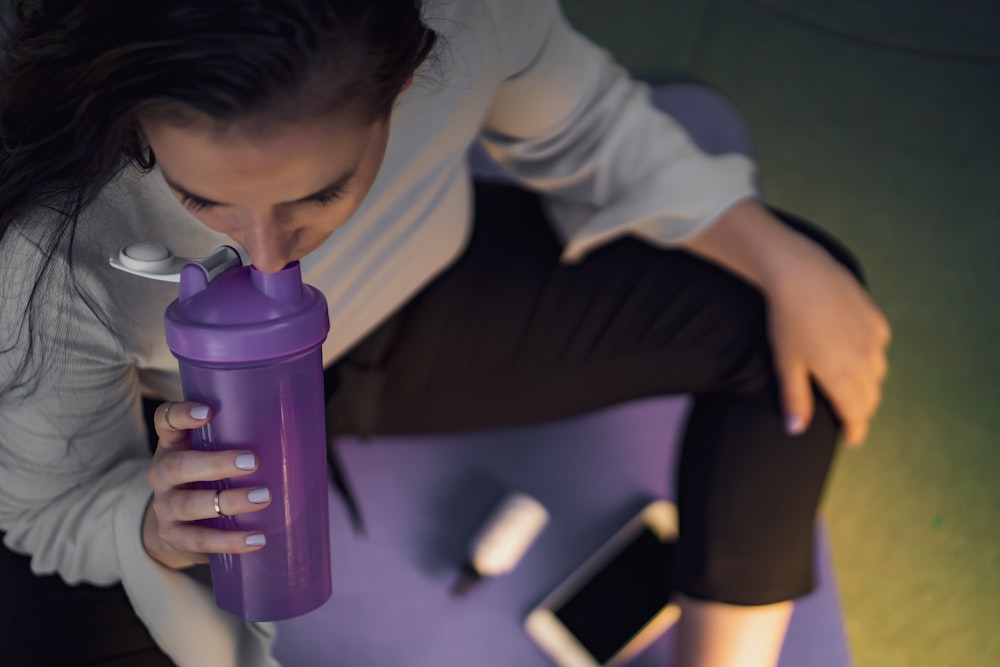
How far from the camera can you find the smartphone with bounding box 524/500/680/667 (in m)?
0.90

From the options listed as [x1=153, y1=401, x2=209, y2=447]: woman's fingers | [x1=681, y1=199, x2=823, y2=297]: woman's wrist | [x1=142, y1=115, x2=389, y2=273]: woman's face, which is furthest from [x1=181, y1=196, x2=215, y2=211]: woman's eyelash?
[x1=681, y1=199, x2=823, y2=297]: woman's wrist

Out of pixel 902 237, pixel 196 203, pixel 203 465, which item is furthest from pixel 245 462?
pixel 902 237

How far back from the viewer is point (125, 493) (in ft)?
2.09

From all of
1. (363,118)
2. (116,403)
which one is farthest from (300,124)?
(116,403)

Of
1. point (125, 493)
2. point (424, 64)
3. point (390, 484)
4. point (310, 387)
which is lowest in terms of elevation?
point (390, 484)

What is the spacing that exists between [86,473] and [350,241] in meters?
0.25

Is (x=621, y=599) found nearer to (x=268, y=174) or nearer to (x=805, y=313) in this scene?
(x=805, y=313)

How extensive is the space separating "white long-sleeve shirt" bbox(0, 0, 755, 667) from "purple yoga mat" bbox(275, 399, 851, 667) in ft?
0.70

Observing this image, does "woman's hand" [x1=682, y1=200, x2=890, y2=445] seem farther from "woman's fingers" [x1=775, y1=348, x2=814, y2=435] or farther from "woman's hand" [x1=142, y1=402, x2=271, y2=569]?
"woman's hand" [x1=142, y1=402, x2=271, y2=569]

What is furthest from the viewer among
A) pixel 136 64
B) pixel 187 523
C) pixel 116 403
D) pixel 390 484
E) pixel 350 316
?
pixel 390 484

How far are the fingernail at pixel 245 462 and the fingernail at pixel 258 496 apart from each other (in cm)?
2

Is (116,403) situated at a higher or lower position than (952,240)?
higher

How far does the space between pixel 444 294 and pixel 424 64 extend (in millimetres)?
279

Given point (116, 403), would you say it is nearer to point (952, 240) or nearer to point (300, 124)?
point (300, 124)
